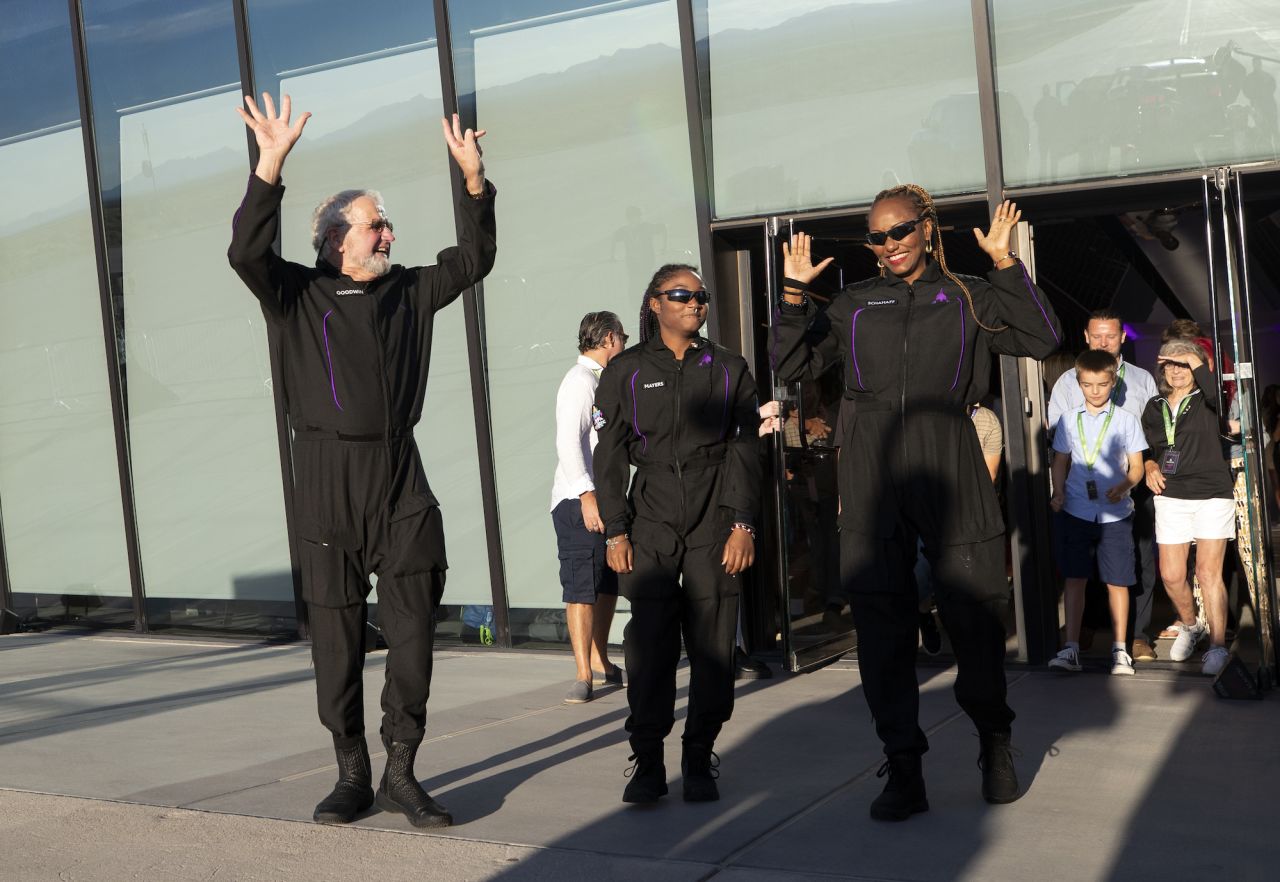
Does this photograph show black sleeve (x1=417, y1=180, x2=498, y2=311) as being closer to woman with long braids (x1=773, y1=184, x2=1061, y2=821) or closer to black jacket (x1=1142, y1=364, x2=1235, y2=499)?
woman with long braids (x1=773, y1=184, x2=1061, y2=821)

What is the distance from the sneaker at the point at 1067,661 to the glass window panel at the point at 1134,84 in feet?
7.35

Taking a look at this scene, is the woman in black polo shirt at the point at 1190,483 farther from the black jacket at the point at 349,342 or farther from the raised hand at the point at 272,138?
the raised hand at the point at 272,138

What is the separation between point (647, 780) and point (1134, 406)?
3939mm

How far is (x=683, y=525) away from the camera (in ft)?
14.5

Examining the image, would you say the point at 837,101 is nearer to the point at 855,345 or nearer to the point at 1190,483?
the point at 1190,483

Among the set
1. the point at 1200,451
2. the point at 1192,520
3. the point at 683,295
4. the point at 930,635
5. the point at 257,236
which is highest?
the point at 257,236

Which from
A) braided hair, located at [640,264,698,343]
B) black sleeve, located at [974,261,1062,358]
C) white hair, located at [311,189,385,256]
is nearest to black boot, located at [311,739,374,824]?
white hair, located at [311,189,385,256]

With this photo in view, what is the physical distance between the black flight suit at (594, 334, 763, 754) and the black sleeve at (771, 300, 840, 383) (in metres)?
0.27

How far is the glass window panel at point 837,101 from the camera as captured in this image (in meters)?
6.81

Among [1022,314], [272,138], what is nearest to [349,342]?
[272,138]

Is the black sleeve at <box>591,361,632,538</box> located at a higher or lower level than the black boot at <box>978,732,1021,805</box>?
higher

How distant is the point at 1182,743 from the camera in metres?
5.04

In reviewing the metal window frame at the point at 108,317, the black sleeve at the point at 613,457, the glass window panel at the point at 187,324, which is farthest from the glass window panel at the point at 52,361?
the black sleeve at the point at 613,457

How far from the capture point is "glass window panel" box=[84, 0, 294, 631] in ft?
29.3
